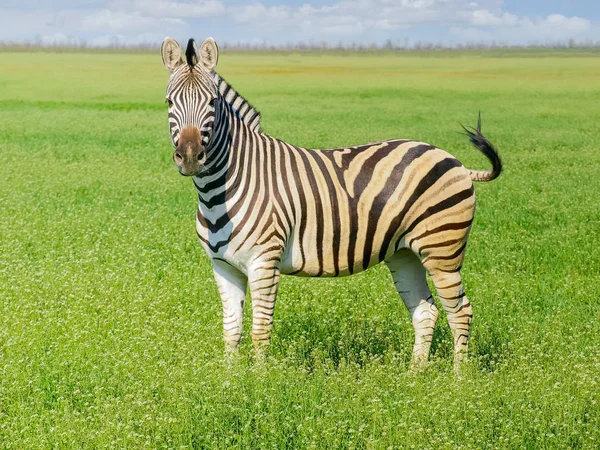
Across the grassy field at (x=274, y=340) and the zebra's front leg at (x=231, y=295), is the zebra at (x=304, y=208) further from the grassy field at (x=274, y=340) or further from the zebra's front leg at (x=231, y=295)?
the grassy field at (x=274, y=340)

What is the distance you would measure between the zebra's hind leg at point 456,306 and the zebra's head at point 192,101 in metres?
2.68

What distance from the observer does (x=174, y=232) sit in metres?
15.6

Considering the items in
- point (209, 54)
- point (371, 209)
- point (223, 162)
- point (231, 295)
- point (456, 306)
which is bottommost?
point (456, 306)

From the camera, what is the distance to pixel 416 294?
884 centimetres

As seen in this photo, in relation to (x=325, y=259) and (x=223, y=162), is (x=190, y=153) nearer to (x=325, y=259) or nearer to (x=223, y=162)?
(x=223, y=162)

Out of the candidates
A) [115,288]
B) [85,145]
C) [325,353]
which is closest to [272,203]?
[325,353]

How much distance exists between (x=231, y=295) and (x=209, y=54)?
7.48 feet

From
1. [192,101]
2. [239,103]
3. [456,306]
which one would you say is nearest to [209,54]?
[192,101]

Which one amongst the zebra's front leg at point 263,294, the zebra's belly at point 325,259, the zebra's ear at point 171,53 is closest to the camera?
the zebra's ear at point 171,53

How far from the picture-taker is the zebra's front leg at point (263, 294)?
7.67 meters

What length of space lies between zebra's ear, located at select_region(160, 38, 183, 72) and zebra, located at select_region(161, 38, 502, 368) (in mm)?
11

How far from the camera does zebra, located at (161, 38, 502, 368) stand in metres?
7.70

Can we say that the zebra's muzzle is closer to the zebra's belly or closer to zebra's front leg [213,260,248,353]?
zebra's front leg [213,260,248,353]

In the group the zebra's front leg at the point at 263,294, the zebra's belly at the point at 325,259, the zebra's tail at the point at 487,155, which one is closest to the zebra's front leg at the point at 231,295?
the zebra's front leg at the point at 263,294
